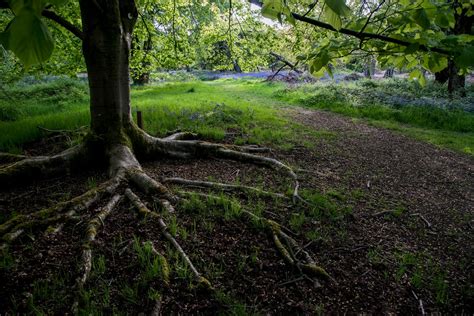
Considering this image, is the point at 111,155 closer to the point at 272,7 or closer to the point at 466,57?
the point at 272,7

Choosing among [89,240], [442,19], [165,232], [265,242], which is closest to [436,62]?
[442,19]

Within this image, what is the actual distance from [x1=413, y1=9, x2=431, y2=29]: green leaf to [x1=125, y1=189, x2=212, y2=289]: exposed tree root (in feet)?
8.44

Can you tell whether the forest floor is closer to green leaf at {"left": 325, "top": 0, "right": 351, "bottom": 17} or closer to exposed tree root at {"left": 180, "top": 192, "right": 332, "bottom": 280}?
exposed tree root at {"left": 180, "top": 192, "right": 332, "bottom": 280}

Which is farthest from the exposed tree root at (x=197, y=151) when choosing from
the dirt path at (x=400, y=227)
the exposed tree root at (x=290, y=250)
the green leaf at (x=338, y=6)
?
the green leaf at (x=338, y=6)

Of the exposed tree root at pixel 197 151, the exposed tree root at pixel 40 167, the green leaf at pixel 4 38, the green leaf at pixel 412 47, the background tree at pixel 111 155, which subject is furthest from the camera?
the exposed tree root at pixel 197 151

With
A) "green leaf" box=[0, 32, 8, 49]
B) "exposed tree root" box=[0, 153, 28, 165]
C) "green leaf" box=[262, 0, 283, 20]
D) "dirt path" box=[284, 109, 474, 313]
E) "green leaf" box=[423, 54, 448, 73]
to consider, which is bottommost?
"dirt path" box=[284, 109, 474, 313]

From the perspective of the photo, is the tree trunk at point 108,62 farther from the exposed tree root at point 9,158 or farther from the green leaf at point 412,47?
the green leaf at point 412,47

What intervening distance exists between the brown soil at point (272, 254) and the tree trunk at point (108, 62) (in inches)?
38.6

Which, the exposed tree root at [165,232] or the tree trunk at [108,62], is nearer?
the exposed tree root at [165,232]

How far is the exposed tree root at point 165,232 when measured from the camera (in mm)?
2732

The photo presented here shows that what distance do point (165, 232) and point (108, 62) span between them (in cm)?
331

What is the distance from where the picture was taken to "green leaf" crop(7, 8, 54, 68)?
2.48ft

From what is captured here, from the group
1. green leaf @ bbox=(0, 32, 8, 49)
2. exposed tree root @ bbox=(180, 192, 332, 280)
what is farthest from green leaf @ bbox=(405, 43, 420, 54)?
exposed tree root @ bbox=(180, 192, 332, 280)

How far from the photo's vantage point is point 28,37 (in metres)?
0.77
